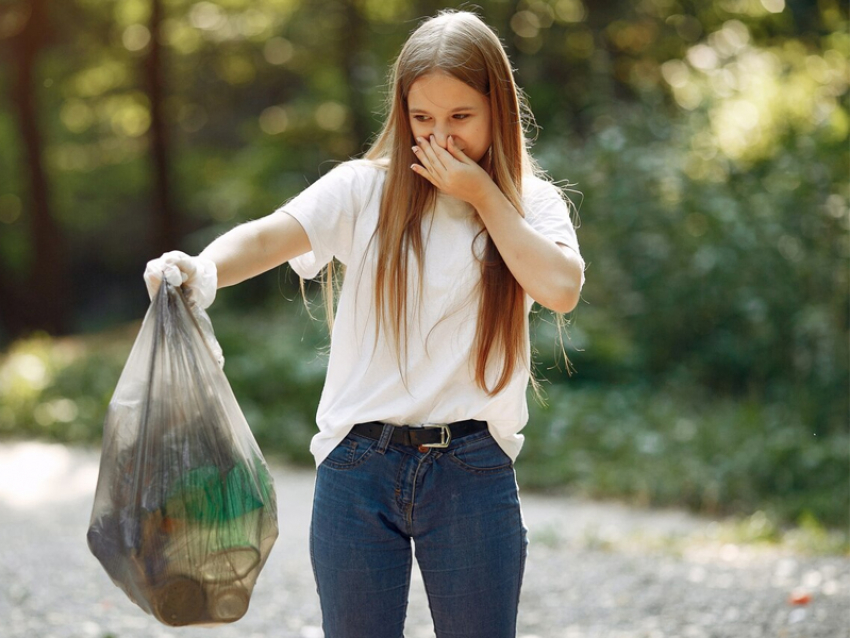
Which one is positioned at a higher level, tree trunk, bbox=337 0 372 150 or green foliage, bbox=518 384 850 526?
tree trunk, bbox=337 0 372 150

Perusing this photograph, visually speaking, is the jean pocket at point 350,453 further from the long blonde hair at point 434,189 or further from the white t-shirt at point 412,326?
the long blonde hair at point 434,189

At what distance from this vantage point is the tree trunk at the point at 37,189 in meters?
14.8

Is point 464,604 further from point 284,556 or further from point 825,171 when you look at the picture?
point 825,171

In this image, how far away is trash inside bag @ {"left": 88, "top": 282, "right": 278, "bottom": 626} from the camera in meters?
1.96

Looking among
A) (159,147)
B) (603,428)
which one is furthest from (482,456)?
(159,147)

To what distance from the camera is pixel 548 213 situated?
2.16 metres

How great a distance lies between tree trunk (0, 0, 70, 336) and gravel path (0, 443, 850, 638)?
32.1 feet

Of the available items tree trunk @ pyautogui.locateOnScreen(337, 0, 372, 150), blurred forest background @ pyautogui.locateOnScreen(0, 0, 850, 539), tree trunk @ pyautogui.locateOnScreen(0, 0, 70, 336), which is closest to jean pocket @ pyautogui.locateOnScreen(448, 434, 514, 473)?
blurred forest background @ pyautogui.locateOnScreen(0, 0, 850, 539)

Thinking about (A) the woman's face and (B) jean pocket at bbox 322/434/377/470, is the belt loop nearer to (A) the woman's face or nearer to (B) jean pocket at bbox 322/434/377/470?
(B) jean pocket at bbox 322/434/377/470

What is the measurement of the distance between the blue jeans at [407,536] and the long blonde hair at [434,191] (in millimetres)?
194

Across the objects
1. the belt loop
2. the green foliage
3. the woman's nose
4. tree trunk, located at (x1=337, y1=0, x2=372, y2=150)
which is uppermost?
tree trunk, located at (x1=337, y1=0, x2=372, y2=150)

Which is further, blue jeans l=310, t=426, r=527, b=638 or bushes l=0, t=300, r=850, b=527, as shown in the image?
bushes l=0, t=300, r=850, b=527

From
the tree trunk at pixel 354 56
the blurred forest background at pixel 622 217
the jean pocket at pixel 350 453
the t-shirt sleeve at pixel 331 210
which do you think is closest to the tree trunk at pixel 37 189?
the blurred forest background at pixel 622 217

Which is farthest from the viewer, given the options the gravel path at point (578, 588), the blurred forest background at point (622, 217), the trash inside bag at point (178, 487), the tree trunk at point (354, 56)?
the tree trunk at point (354, 56)
